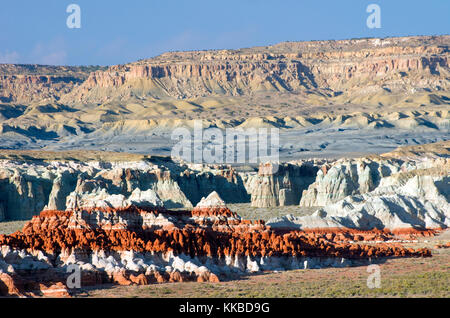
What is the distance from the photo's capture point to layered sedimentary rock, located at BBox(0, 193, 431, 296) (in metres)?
50.7

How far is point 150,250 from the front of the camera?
54875 mm

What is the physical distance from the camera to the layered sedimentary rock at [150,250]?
1994 inches

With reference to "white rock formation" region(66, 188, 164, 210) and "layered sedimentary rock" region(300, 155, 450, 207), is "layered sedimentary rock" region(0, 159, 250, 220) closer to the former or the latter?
"layered sedimentary rock" region(300, 155, 450, 207)

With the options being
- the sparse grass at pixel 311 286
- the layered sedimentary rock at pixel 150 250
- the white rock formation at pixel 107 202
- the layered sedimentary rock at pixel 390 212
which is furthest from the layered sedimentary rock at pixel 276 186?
the sparse grass at pixel 311 286
